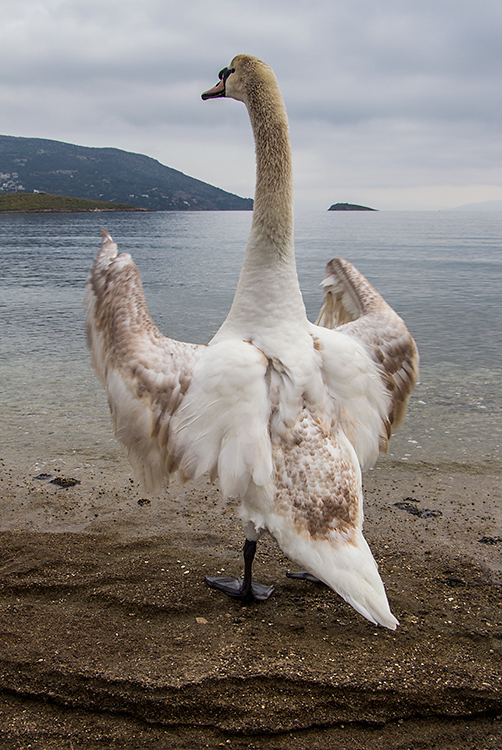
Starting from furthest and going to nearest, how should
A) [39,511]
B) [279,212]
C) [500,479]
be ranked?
[500,479] → [39,511] → [279,212]

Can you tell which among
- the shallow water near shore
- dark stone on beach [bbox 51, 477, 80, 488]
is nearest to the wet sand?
the shallow water near shore

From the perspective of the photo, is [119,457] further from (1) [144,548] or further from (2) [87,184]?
(2) [87,184]

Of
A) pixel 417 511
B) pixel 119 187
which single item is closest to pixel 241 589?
pixel 417 511

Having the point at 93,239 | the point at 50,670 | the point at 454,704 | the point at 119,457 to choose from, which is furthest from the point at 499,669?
the point at 93,239

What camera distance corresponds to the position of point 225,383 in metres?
3.56

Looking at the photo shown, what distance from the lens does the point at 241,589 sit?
407 cm

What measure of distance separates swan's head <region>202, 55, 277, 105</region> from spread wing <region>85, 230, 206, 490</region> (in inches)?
63.7

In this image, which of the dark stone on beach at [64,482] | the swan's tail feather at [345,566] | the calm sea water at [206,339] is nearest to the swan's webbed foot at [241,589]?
the swan's tail feather at [345,566]

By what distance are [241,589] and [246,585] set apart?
0.05m

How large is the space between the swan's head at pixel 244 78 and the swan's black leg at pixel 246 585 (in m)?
3.32

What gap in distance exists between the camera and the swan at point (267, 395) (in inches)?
136

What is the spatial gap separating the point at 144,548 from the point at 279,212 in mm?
2880

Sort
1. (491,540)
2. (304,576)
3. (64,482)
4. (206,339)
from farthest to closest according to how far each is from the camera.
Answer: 1. (206,339)
2. (64,482)
3. (491,540)
4. (304,576)

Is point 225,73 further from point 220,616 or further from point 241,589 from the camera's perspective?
point 220,616
